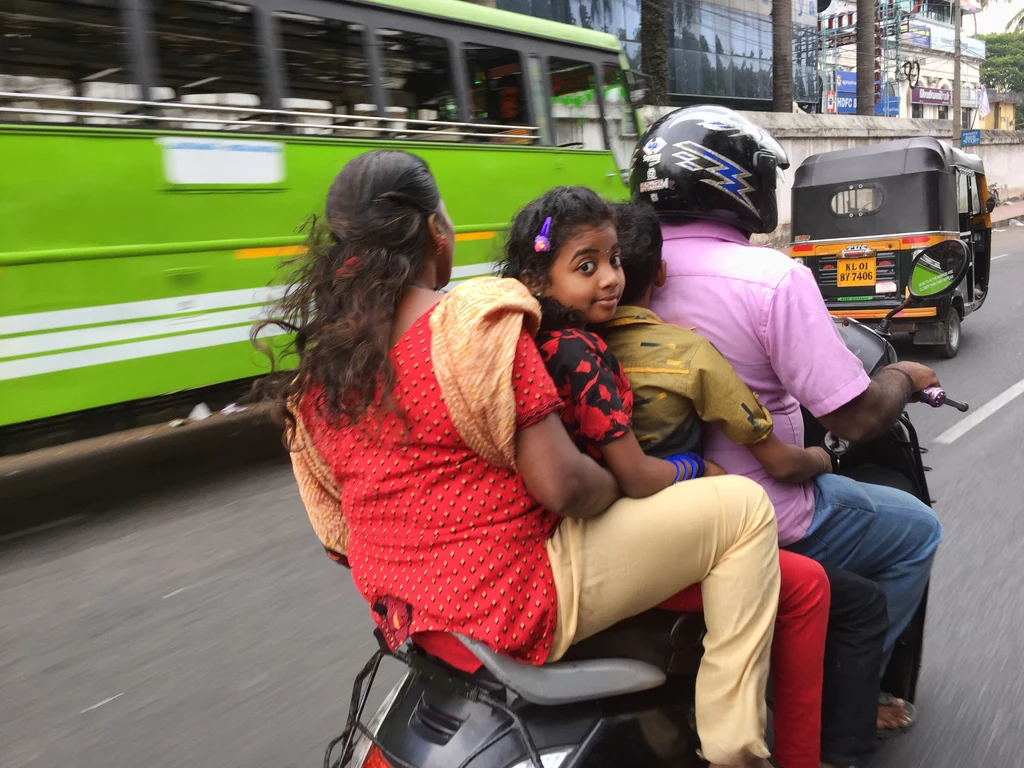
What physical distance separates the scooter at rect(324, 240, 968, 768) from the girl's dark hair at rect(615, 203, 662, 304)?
660mm

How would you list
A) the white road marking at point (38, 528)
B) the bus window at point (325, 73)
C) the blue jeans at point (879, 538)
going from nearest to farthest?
the blue jeans at point (879, 538), the white road marking at point (38, 528), the bus window at point (325, 73)

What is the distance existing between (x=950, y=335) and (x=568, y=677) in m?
7.95

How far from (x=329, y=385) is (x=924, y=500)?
5.65 ft

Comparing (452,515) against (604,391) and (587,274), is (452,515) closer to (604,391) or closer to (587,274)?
(604,391)

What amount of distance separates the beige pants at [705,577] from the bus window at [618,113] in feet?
25.4

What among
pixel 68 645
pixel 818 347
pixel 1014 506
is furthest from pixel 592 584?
pixel 1014 506

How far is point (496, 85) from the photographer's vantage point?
780 centimetres

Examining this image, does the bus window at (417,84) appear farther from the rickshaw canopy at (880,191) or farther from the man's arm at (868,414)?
the man's arm at (868,414)

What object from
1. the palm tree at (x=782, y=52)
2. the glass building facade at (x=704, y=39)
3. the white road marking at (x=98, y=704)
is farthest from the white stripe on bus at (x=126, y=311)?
the glass building facade at (x=704, y=39)

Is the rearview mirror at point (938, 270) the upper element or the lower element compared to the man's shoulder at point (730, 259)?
lower

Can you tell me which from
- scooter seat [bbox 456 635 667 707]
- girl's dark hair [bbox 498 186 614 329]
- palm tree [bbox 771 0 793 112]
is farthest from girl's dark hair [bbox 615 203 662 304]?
palm tree [bbox 771 0 793 112]

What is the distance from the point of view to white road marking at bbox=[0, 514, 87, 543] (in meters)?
4.82

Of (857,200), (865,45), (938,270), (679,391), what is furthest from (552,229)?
(865,45)

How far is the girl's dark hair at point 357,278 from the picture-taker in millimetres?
1406
